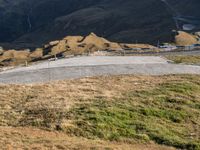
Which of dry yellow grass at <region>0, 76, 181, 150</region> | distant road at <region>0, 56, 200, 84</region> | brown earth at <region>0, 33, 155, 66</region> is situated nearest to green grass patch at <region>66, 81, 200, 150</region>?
dry yellow grass at <region>0, 76, 181, 150</region>

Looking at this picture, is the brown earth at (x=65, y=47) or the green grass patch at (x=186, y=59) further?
the brown earth at (x=65, y=47)

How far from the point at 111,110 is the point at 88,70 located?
15.2 meters

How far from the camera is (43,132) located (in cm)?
2867

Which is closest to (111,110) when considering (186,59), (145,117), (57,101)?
(145,117)

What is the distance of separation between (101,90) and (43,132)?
10232 mm

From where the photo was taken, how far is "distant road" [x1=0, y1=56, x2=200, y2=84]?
44.8 m

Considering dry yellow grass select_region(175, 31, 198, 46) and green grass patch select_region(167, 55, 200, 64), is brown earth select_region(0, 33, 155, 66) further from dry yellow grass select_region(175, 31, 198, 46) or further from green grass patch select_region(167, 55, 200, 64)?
green grass patch select_region(167, 55, 200, 64)

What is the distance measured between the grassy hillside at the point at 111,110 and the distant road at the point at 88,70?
4219 millimetres

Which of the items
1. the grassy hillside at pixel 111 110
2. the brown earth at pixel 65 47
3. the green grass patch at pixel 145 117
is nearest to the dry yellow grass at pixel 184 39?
the brown earth at pixel 65 47

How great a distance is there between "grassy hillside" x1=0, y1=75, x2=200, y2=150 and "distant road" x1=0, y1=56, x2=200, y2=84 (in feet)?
13.8

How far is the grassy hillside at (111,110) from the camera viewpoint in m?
29.2

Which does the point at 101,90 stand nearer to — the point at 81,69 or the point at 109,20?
the point at 81,69

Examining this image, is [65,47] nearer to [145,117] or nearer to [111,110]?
[111,110]

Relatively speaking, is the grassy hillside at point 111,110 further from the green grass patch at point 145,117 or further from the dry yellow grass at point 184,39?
the dry yellow grass at point 184,39
